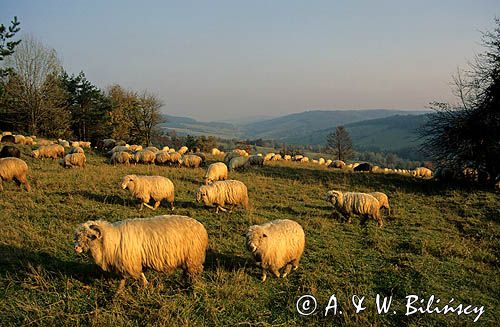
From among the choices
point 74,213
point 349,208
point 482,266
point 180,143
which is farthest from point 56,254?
point 180,143

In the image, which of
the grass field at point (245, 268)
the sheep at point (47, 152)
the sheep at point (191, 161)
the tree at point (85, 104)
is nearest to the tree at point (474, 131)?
the grass field at point (245, 268)

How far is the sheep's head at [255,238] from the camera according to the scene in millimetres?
6744

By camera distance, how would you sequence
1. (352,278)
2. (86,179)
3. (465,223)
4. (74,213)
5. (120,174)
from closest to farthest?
(352,278), (74,213), (465,223), (86,179), (120,174)

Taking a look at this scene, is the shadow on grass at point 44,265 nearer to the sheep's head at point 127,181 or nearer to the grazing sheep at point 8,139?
the sheep's head at point 127,181

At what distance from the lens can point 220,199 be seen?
12.0 meters

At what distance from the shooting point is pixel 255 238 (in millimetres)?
6812

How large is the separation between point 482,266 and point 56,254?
37.1 feet

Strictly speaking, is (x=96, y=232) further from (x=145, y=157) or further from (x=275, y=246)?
(x=145, y=157)

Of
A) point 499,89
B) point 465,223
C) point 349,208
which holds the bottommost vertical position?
point 465,223

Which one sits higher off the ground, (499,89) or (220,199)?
(499,89)

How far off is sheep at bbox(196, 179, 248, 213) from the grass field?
577 mm

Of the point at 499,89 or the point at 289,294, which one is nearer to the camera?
the point at 289,294

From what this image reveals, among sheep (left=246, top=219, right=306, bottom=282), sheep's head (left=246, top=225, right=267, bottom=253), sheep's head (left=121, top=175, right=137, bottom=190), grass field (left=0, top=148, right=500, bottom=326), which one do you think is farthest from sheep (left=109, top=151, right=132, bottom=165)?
sheep's head (left=246, top=225, right=267, bottom=253)

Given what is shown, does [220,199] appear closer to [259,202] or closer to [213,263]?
[259,202]
